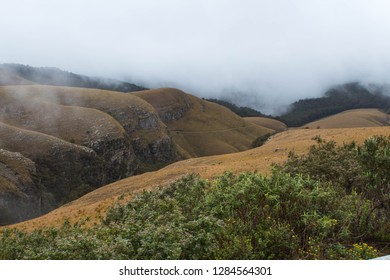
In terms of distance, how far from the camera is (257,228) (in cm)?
983

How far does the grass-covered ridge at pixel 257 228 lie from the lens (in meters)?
8.23

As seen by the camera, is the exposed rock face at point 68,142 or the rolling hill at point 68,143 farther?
the exposed rock face at point 68,142

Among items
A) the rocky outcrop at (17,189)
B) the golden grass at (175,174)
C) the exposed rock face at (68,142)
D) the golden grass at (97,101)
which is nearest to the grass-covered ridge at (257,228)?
the golden grass at (175,174)

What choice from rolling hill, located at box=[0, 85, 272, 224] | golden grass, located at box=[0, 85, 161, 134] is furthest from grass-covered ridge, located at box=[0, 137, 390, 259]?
golden grass, located at box=[0, 85, 161, 134]

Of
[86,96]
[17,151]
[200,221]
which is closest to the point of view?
[200,221]

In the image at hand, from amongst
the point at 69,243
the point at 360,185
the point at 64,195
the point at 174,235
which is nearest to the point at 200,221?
the point at 174,235

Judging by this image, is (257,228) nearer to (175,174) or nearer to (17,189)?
(175,174)

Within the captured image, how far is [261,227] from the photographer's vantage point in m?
9.76

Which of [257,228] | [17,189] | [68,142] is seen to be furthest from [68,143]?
[257,228]


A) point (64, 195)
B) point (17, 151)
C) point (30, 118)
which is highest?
point (30, 118)

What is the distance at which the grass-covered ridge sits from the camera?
823 centimetres

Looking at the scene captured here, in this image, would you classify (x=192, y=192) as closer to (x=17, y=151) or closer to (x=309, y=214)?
(x=309, y=214)

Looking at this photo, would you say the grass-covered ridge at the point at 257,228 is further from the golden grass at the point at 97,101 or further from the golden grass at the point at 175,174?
the golden grass at the point at 97,101

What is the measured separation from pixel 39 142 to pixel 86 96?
7295 cm
